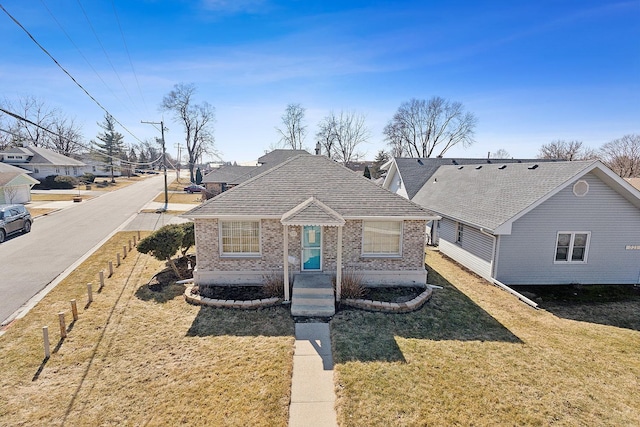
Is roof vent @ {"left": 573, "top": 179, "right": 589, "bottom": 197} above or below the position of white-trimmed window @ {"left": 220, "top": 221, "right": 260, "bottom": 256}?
above

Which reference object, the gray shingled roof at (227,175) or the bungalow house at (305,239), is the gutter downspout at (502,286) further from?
the gray shingled roof at (227,175)

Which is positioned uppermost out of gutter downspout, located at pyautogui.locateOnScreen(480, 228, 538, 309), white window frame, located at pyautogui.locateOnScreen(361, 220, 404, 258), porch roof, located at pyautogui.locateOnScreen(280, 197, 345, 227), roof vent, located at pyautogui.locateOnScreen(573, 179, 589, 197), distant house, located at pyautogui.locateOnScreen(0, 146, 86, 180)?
distant house, located at pyautogui.locateOnScreen(0, 146, 86, 180)

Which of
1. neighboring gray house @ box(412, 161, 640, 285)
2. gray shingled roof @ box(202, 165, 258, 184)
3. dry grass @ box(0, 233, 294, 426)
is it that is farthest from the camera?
gray shingled roof @ box(202, 165, 258, 184)

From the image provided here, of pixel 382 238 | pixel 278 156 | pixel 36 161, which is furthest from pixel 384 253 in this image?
pixel 36 161

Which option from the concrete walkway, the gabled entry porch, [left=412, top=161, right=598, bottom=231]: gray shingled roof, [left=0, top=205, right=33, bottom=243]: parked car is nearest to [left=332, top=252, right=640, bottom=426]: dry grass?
the concrete walkway

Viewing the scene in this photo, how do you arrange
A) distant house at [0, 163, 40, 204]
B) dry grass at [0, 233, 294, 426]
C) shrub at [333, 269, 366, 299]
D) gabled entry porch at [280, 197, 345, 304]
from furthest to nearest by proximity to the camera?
distant house at [0, 163, 40, 204]
shrub at [333, 269, 366, 299]
gabled entry porch at [280, 197, 345, 304]
dry grass at [0, 233, 294, 426]

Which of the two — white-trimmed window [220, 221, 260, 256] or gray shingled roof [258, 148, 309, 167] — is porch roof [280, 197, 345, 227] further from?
gray shingled roof [258, 148, 309, 167]

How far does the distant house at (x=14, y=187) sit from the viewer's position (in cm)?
2827

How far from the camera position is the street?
11164mm

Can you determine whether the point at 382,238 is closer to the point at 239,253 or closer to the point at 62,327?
the point at 239,253

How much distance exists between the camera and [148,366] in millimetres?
7078

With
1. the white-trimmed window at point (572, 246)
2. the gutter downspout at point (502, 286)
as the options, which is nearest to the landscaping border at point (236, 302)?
the gutter downspout at point (502, 286)

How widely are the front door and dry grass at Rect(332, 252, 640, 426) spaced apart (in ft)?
8.20

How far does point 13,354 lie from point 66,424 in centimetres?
354
